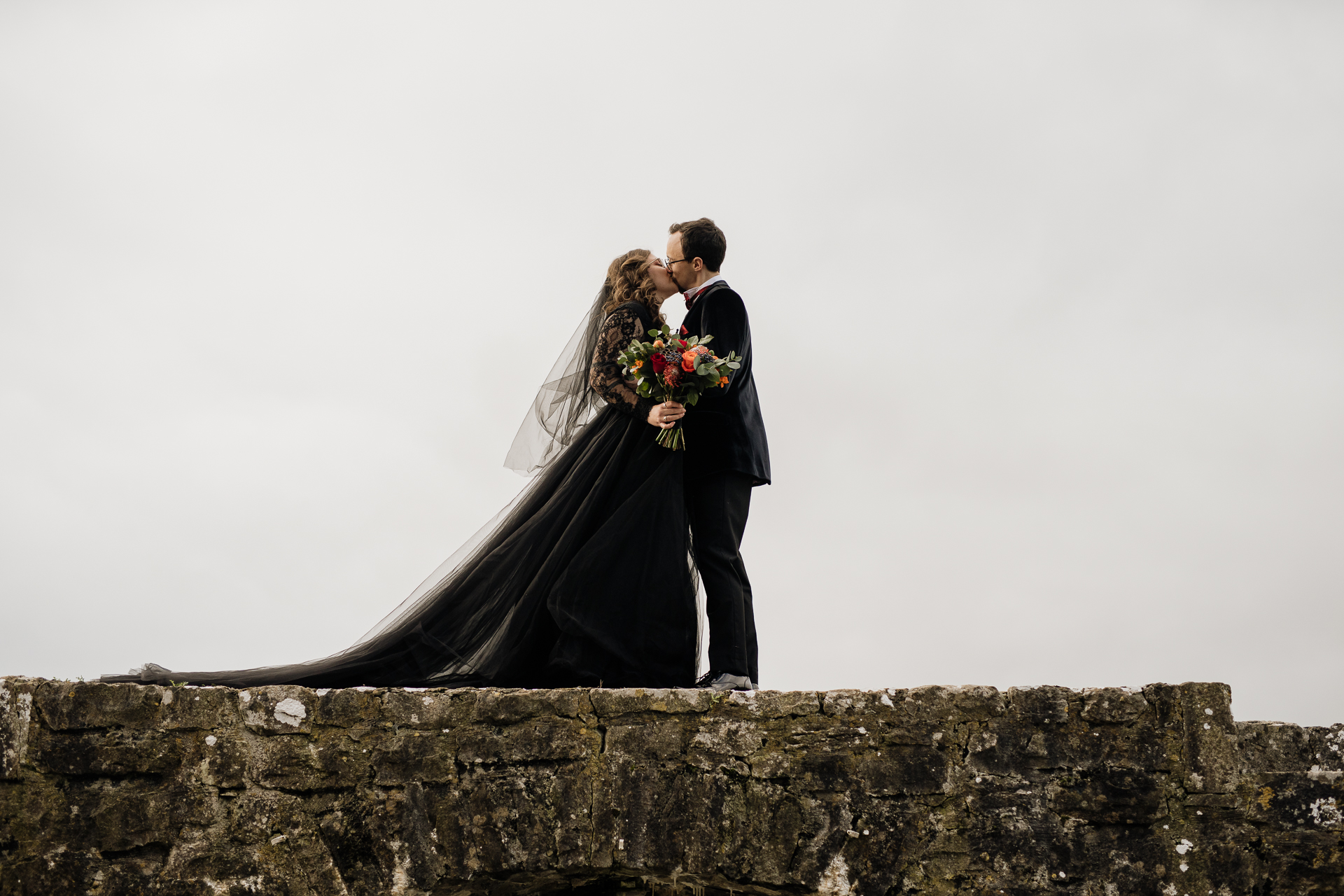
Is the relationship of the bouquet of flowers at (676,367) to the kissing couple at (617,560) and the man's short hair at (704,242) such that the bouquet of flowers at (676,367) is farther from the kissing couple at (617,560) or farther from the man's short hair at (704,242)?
the man's short hair at (704,242)

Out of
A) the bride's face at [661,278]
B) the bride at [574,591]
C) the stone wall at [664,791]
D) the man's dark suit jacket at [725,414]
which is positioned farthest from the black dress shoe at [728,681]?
the bride's face at [661,278]

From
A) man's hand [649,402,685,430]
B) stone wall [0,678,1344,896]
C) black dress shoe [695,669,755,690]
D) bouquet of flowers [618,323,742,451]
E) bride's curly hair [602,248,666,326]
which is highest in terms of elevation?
bride's curly hair [602,248,666,326]

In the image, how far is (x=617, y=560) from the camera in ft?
12.8

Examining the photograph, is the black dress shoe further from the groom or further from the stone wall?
the stone wall

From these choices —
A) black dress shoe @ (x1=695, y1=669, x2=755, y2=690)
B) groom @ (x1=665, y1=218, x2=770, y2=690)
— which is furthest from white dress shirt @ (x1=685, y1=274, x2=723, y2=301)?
black dress shoe @ (x1=695, y1=669, x2=755, y2=690)

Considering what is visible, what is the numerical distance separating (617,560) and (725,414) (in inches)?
31.9

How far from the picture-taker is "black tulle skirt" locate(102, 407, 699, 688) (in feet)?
12.5

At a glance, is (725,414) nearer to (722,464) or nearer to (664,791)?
(722,464)

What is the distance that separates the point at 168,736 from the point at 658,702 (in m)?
1.79

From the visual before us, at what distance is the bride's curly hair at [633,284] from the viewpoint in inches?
172

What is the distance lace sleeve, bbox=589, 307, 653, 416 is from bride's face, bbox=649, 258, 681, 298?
27 cm

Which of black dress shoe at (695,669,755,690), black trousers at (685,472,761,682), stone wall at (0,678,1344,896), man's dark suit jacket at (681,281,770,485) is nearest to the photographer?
stone wall at (0,678,1344,896)

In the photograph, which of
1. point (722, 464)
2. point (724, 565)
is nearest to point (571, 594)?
point (724, 565)

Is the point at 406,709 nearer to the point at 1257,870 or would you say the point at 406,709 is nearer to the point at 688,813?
the point at 688,813
